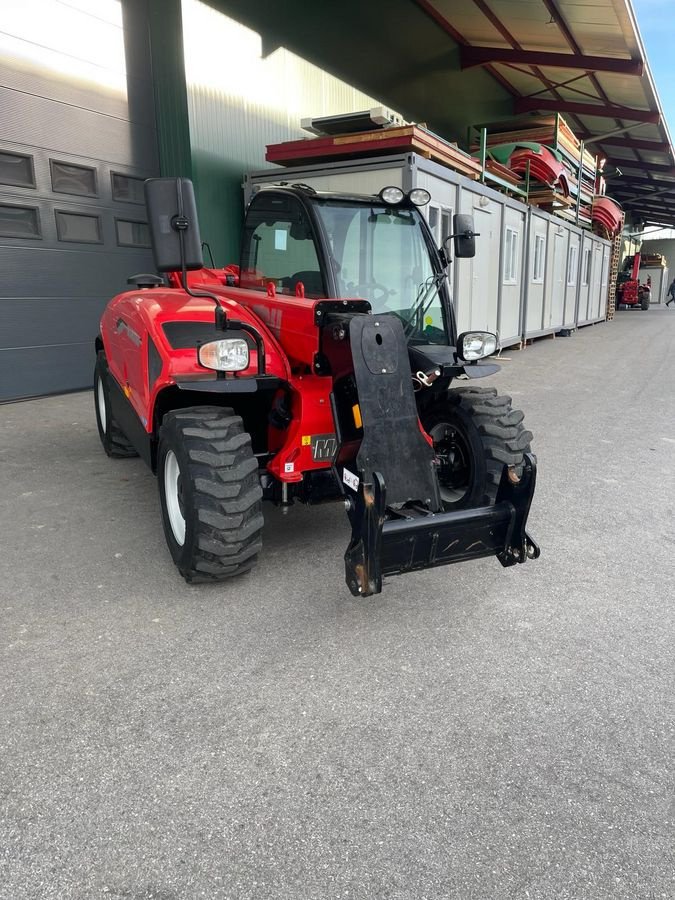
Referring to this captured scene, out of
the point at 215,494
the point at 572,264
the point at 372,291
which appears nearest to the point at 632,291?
the point at 572,264

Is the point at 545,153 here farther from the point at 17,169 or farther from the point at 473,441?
the point at 473,441

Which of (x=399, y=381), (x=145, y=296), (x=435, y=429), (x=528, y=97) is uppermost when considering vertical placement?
(x=528, y=97)

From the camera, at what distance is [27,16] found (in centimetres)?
777

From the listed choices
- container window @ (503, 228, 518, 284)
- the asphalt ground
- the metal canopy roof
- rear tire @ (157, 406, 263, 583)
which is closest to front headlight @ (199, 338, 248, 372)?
rear tire @ (157, 406, 263, 583)

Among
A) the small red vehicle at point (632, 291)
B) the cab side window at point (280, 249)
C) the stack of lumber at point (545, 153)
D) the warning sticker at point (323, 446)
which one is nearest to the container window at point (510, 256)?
the stack of lumber at point (545, 153)

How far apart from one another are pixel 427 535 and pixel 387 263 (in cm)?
184

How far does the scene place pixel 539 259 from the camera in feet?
50.2

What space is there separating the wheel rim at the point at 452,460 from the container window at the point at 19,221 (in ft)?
20.9

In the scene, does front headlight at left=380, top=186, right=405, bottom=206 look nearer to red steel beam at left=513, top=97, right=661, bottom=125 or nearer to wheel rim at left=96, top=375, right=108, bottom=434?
wheel rim at left=96, top=375, right=108, bottom=434

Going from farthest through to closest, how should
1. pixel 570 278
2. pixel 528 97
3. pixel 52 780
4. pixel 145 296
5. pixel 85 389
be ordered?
1. pixel 528 97
2. pixel 570 278
3. pixel 85 389
4. pixel 145 296
5. pixel 52 780

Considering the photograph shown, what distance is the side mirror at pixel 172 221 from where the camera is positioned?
2.97m

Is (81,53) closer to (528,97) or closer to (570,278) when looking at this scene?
(570,278)

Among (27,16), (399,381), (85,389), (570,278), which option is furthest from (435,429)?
(570,278)

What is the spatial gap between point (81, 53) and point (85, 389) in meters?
4.27
